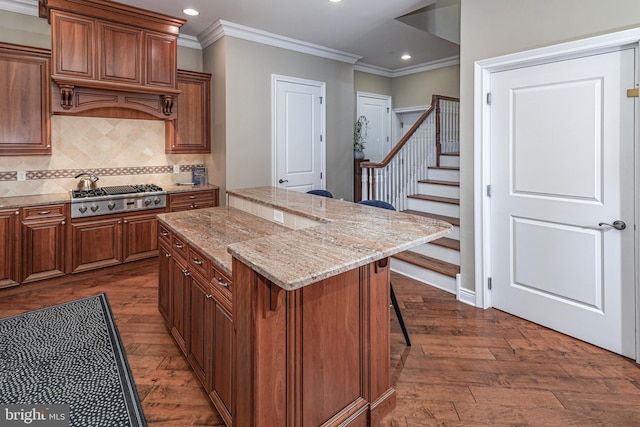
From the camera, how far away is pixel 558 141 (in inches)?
109

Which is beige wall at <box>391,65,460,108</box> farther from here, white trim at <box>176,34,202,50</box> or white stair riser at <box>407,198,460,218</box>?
white trim at <box>176,34,202,50</box>

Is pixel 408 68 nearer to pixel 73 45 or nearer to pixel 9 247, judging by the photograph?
pixel 73 45

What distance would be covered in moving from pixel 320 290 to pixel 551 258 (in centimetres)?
224

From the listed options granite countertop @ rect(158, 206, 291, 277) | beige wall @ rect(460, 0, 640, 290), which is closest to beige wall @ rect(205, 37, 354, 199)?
granite countertop @ rect(158, 206, 291, 277)

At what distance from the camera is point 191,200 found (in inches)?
189

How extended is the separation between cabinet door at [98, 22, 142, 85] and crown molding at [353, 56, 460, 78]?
3.56 m

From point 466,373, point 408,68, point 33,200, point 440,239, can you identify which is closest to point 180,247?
point 466,373

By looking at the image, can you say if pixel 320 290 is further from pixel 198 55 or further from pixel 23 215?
pixel 198 55

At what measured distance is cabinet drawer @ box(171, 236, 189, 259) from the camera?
228cm

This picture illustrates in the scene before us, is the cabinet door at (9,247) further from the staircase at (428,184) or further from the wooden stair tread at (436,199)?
the wooden stair tread at (436,199)

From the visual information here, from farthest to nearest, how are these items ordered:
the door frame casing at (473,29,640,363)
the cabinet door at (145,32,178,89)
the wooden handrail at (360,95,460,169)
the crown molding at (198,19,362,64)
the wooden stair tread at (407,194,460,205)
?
1. the wooden handrail at (360,95,460,169)
2. the wooden stair tread at (407,194,460,205)
3. the crown molding at (198,19,362,64)
4. the cabinet door at (145,32,178,89)
5. the door frame casing at (473,29,640,363)

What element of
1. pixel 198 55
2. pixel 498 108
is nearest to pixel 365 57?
pixel 198 55

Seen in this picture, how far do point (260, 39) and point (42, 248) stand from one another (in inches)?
138

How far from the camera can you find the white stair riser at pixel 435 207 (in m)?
4.52
